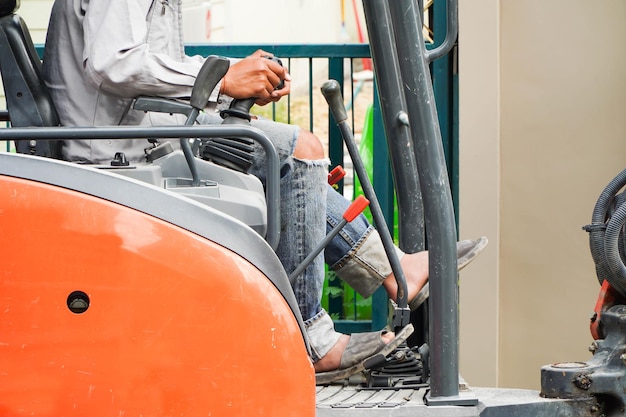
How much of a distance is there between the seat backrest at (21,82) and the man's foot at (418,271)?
3.57ft

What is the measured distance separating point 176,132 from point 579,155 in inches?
117

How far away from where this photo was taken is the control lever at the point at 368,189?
255 cm

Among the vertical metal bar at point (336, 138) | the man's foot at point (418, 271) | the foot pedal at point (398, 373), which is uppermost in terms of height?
the vertical metal bar at point (336, 138)

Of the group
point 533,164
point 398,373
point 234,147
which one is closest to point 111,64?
point 234,147

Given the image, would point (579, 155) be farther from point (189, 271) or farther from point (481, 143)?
point (189, 271)

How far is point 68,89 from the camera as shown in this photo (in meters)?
2.74

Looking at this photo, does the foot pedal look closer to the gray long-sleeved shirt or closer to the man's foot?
the man's foot

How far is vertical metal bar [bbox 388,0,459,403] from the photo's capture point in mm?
2549

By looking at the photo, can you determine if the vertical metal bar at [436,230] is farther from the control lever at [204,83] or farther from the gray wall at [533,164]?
the gray wall at [533,164]

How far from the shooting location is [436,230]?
258 centimetres

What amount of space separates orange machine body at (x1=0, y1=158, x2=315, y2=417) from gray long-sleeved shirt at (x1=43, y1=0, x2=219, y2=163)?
1.84ft

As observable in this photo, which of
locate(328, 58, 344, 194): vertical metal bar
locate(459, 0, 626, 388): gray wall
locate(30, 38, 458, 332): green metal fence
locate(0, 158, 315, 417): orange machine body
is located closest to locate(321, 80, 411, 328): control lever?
locate(0, 158, 315, 417): orange machine body

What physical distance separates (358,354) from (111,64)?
1.08 m

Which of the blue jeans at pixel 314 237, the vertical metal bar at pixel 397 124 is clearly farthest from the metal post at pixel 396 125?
the blue jeans at pixel 314 237
